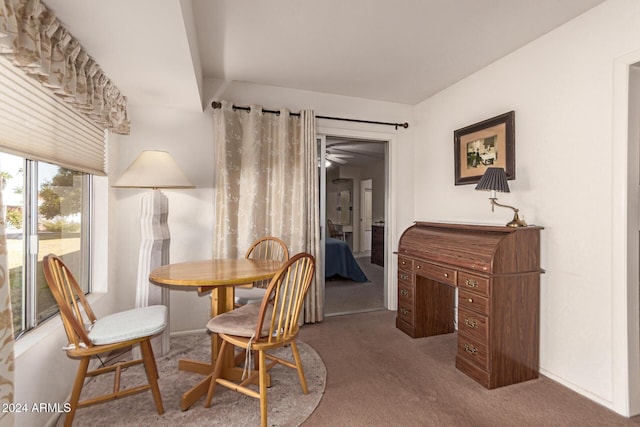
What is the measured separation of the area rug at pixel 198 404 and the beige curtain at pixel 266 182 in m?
1.04

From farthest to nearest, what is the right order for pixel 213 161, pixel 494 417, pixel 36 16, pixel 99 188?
pixel 213 161
pixel 99 188
pixel 494 417
pixel 36 16

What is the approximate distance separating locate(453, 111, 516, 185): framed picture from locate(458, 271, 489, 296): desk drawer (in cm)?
94

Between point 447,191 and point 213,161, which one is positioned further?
point 447,191

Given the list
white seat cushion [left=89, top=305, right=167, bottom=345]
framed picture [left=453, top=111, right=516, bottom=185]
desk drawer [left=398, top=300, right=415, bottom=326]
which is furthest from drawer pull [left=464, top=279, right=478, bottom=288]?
white seat cushion [left=89, top=305, right=167, bottom=345]

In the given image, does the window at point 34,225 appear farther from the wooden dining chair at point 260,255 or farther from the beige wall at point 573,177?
the beige wall at point 573,177

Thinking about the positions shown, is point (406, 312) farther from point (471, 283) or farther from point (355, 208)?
point (355, 208)

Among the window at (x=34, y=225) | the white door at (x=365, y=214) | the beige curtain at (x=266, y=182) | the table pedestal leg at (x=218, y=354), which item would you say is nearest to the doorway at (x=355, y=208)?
the white door at (x=365, y=214)

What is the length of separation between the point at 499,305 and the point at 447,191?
1.45 m

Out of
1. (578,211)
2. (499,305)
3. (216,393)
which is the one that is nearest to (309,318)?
(216,393)

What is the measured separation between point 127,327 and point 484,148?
3056 millimetres

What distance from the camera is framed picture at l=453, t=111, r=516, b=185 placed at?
98.0 inches

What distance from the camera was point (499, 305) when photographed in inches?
81.0

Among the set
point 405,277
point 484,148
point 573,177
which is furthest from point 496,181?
point 405,277

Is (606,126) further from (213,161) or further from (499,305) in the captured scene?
(213,161)
